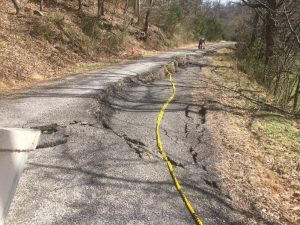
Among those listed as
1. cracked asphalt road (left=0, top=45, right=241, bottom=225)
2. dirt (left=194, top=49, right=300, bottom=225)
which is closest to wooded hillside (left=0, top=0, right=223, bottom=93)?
cracked asphalt road (left=0, top=45, right=241, bottom=225)

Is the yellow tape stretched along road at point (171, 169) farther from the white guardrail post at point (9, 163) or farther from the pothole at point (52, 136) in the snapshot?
the white guardrail post at point (9, 163)

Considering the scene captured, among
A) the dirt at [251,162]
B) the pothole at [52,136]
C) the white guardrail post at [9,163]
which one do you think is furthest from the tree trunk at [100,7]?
the white guardrail post at [9,163]

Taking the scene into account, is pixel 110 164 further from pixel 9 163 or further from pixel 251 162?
pixel 251 162

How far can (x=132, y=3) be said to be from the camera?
34.3 m

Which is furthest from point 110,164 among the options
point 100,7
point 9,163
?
point 100,7

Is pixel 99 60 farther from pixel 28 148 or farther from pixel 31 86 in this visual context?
pixel 28 148

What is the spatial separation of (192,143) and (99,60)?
1204cm

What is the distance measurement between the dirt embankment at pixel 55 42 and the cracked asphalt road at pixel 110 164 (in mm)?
2943

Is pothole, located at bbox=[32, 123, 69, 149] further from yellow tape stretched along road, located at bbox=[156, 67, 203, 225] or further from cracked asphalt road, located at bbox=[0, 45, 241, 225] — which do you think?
yellow tape stretched along road, located at bbox=[156, 67, 203, 225]

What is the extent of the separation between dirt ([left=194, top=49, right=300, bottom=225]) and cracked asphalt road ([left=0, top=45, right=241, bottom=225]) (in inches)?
13.6

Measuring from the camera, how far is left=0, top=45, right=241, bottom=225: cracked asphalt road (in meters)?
5.27

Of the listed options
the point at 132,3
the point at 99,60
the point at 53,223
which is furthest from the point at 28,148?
the point at 132,3

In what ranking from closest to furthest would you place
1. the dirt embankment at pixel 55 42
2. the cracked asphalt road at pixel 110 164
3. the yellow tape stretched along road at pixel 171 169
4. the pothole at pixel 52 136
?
1. the cracked asphalt road at pixel 110 164
2. the yellow tape stretched along road at pixel 171 169
3. the pothole at pixel 52 136
4. the dirt embankment at pixel 55 42

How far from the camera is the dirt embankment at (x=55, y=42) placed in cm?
1346
